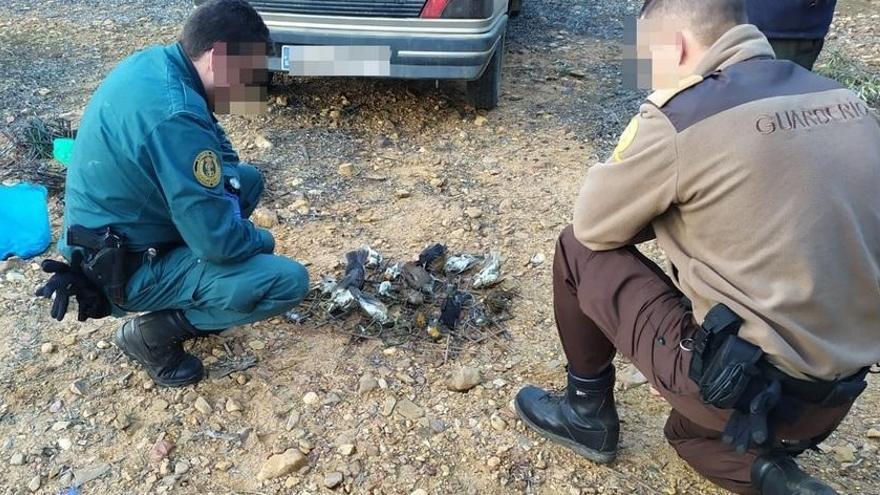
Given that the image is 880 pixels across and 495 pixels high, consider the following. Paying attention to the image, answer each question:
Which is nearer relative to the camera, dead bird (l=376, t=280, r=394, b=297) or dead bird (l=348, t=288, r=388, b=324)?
dead bird (l=348, t=288, r=388, b=324)

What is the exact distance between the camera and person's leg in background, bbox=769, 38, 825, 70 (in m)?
3.79

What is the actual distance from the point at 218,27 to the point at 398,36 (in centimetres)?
200

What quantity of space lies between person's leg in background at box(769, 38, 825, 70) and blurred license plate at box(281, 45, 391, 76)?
2.04 m

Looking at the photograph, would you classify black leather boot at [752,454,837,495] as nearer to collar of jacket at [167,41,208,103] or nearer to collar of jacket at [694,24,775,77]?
A: collar of jacket at [694,24,775,77]

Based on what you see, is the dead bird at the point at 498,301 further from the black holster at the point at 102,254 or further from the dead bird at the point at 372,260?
the black holster at the point at 102,254

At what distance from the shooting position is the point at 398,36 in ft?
14.3

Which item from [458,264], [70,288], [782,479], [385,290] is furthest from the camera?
[458,264]

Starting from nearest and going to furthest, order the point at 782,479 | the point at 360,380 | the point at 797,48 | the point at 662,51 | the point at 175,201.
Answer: the point at 662,51, the point at 782,479, the point at 175,201, the point at 360,380, the point at 797,48

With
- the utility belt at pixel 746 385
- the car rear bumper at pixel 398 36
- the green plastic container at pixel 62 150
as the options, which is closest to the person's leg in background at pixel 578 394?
the utility belt at pixel 746 385

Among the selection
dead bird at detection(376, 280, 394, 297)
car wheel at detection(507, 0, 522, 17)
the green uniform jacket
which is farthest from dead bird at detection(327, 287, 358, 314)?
car wheel at detection(507, 0, 522, 17)

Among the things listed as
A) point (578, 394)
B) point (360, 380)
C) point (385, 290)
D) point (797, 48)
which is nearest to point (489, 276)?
point (385, 290)

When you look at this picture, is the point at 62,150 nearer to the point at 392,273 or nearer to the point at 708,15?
the point at 392,273

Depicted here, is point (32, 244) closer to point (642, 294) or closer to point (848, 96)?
point (642, 294)

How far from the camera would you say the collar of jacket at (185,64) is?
2.52m
